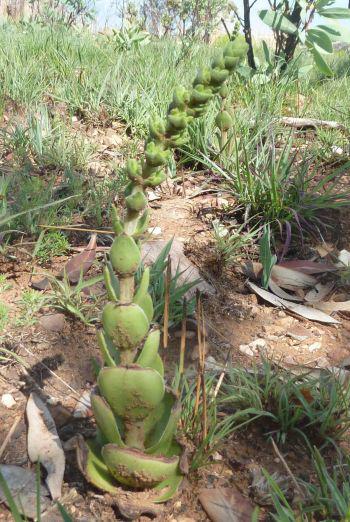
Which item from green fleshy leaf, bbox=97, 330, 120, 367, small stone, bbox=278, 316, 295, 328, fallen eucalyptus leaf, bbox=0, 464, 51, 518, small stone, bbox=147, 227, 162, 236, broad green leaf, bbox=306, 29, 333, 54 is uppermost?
broad green leaf, bbox=306, 29, 333, 54

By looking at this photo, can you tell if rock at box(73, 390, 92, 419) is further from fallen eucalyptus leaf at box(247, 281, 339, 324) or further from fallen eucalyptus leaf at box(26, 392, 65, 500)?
fallen eucalyptus leaf at box(247, 281, 339, 324)

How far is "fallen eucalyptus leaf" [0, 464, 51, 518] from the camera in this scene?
1304 millimetres

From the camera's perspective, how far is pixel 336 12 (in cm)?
334

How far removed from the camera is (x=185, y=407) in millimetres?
1457

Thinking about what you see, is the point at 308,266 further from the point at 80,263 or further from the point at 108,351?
the point at 108,351

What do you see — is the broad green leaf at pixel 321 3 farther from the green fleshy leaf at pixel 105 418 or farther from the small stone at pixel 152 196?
the green fleshy leaf at pixel 105 418

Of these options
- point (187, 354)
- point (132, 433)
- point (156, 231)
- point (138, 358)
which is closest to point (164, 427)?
point (132, 433)

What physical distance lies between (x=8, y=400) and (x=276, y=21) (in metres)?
3.01

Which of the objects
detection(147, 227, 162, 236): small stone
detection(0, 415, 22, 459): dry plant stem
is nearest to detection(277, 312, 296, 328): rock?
detection(147, 227, 162, 236): small stone

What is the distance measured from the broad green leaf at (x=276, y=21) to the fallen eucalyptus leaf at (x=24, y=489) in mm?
3162

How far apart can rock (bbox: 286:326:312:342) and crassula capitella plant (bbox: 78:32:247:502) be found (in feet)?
2.87

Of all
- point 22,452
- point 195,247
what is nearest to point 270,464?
point 22,452

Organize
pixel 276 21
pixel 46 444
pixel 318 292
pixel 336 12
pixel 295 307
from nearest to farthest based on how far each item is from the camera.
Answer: pixel 46 444 < pixel 295 307 < pixel 318 292 < pixel 336 12 < pixel 276 21

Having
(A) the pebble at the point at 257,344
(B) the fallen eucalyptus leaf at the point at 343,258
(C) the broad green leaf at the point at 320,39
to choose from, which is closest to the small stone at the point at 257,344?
(A) the pebble at the point at 257,344
